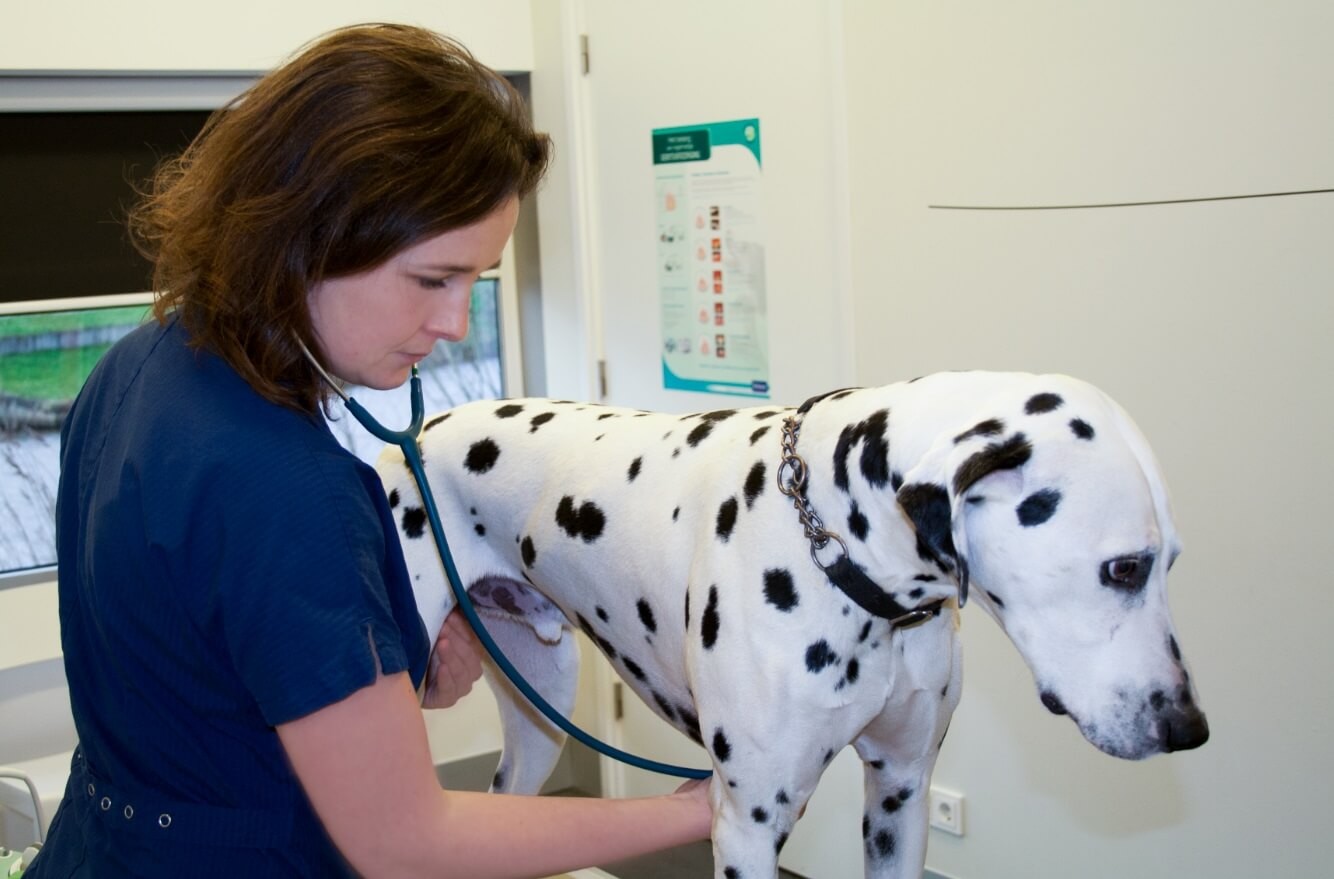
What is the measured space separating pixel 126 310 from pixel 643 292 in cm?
142

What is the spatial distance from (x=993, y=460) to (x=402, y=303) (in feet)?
2.00

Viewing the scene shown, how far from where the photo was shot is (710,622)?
5.35 ft

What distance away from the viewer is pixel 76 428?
1373mm

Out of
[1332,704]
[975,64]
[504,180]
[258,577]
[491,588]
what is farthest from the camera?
[975,64]

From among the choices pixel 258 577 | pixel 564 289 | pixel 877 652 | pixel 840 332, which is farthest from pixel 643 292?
pixel 258 577

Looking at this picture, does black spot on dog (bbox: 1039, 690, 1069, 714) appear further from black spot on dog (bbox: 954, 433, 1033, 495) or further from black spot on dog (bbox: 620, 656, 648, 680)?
black spot on dog (bbox: 620, 656, 648, 680)

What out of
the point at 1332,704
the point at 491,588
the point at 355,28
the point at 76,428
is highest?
the point at 355,28

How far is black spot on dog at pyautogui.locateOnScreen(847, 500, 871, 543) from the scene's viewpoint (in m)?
1.50

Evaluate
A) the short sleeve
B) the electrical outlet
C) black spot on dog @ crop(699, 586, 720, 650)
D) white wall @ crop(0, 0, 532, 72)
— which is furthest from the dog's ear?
white wall @ crop(0, 0, 532, 72)

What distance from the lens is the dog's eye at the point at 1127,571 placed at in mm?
1341

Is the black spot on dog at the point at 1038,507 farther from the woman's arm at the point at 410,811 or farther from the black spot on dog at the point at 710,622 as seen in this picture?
the woman's arm at the point at 410,811

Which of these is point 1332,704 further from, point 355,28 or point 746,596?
point 355,28

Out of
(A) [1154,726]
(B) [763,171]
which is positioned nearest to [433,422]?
(A) [1154,726]

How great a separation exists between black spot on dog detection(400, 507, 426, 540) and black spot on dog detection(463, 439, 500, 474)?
106mm
